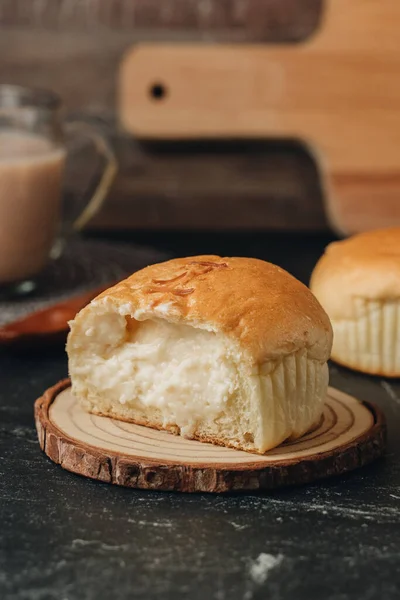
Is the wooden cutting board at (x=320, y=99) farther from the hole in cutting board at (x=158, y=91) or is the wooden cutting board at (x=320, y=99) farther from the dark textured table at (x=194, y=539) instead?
the dark textured table at (x=194, y=539)

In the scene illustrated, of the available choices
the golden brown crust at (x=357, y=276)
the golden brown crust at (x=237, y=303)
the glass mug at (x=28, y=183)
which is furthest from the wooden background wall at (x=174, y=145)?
the golden brown crust at (x=237, y=303)

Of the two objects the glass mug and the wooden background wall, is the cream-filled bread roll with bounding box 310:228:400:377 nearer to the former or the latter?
the glass mug

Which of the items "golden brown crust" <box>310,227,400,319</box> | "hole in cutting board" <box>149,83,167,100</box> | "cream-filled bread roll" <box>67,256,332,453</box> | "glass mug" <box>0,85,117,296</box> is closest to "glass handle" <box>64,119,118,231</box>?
"glass mug" <box>0,85,117,296</box>

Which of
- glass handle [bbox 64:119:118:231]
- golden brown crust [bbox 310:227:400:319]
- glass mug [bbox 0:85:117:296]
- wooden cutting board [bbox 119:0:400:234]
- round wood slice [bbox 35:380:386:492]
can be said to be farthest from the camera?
wooden cutting board [bbox 119:0:400:234]

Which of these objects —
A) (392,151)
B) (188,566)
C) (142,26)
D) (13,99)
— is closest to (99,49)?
(142,26)

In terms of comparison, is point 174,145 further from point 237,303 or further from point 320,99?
point 237,303

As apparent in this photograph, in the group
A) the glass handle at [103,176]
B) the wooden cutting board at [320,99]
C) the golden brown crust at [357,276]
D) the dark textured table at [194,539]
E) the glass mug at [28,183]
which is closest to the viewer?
the dark textured table at [194,539]
